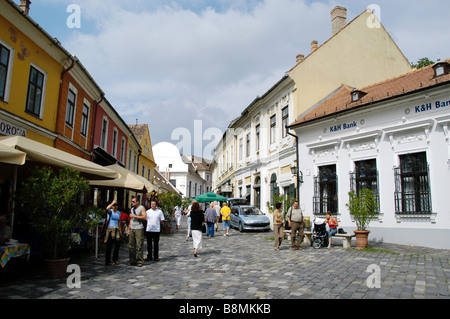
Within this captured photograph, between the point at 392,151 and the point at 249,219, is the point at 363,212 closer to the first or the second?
the point at 392,151

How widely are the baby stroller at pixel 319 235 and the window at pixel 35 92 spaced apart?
10693 millimetres

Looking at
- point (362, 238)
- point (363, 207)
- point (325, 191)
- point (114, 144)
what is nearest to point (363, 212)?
point (363, 207)

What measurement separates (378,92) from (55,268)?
44.0 feet

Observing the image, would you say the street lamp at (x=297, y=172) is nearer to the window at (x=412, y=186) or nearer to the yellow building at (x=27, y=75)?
the window at (x=412, y=186)

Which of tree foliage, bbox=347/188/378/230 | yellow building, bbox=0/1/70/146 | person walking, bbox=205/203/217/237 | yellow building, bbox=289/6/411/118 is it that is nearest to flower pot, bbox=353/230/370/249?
tree foliage, bbox=347/188/378/230

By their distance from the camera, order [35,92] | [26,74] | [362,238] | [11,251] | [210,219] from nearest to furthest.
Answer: [11,251]
[26,74]
[362,238]
[35,92]
[210,219]

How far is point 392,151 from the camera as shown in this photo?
500 inches

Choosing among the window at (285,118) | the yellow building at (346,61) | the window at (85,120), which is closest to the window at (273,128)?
the window at (285,118)

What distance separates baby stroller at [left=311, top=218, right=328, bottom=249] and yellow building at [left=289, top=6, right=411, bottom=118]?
7.34 meters

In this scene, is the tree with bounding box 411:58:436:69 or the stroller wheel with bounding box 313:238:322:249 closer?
the stroller wheel with bounding box 313:238:322:249

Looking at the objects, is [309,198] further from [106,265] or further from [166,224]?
[106,265]

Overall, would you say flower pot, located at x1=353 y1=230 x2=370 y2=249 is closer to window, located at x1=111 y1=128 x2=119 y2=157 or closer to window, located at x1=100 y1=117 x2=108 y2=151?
window, located at x1=100 y1=117 x2=108 y2=151

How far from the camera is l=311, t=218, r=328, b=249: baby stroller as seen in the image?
12.0m
